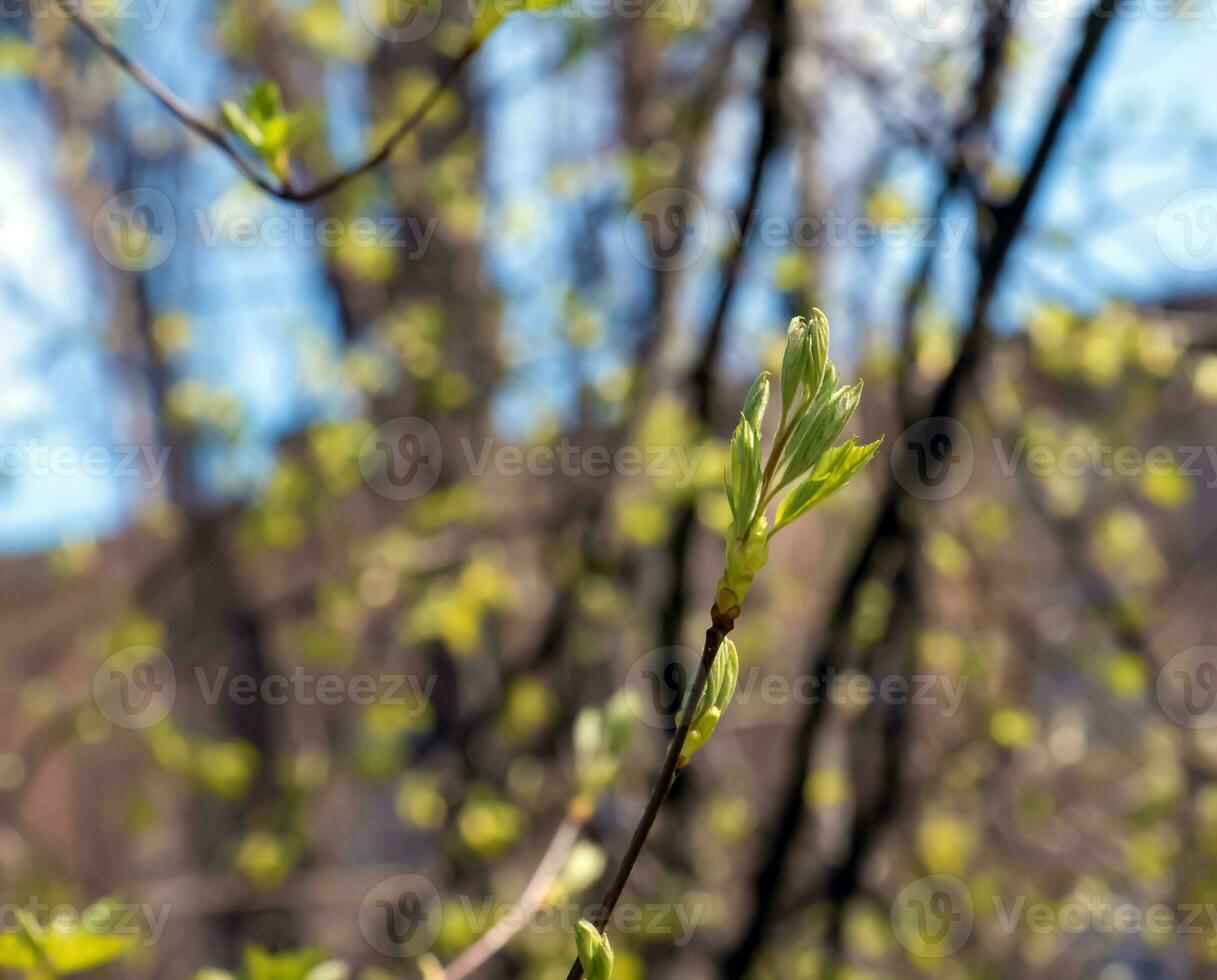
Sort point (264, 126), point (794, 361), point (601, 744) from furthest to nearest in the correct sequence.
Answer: point (601, 744) < point (264, 126) < point (794, 361)

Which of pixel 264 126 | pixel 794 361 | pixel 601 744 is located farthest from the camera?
pixel 601 744

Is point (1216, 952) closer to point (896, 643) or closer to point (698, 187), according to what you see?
point (896, 643)

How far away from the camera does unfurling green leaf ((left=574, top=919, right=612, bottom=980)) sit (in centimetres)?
56

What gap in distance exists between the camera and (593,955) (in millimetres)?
564

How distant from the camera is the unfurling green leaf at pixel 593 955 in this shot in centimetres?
56

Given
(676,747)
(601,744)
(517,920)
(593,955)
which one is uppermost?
(676,747)

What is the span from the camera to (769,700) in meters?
3.10

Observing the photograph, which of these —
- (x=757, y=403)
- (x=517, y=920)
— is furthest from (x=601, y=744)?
(x=757, y=403)

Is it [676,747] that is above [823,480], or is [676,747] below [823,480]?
below

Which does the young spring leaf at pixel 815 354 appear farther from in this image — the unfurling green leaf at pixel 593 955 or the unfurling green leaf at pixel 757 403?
the unfurling green leaf at pixel 593 955

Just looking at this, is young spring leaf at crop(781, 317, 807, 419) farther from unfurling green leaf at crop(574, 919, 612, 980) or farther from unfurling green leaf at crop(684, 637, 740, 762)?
unfurling green leaf at crop(574, 919, 612, 980)

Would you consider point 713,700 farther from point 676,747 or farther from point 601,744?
point 601,744

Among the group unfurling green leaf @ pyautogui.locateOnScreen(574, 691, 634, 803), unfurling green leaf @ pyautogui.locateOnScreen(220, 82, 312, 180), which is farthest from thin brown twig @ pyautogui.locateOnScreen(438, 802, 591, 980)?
unfurling green leaf @ pyautogui.locateOnScreen(220, 82, 312, 180)

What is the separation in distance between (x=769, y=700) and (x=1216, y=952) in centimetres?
122
